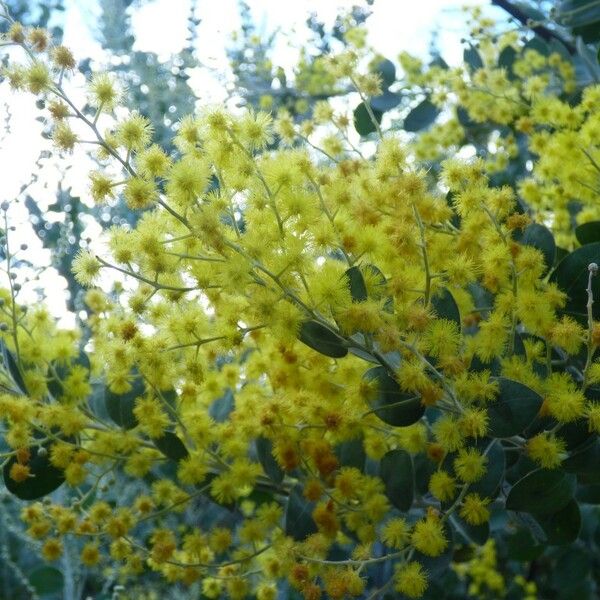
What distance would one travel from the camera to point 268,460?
6.06 feet

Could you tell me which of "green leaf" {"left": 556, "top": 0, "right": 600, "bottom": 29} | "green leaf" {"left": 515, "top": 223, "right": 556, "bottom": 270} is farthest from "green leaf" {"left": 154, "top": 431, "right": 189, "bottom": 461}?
"green leaf" {"left": 556, "top": 0, "right": 600, "bottom": 29}

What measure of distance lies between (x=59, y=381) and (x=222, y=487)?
372 millimetres

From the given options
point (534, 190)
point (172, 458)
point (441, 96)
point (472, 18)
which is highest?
point (472, 18)

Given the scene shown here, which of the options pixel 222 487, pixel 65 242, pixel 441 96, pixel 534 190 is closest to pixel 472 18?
pixel 441 96

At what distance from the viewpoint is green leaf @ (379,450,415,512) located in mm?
1690

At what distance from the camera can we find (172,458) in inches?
72.5

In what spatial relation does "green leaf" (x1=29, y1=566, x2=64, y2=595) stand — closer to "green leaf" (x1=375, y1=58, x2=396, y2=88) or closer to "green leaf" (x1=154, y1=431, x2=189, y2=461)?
"green leaf" (x1=154, y1=431, x2=189, y2=461)

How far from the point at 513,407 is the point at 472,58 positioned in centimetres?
162

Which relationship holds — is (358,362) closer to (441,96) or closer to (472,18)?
(441,96)

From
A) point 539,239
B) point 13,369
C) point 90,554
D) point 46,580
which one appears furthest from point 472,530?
point 46,580

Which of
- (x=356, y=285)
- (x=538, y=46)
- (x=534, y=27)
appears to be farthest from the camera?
(x=538, y=46)

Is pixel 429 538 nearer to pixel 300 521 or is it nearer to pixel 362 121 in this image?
pixel 300 521

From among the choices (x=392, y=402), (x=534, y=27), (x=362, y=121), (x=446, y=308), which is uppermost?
(x=534, y=27)

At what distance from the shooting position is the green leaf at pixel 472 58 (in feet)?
9.15
